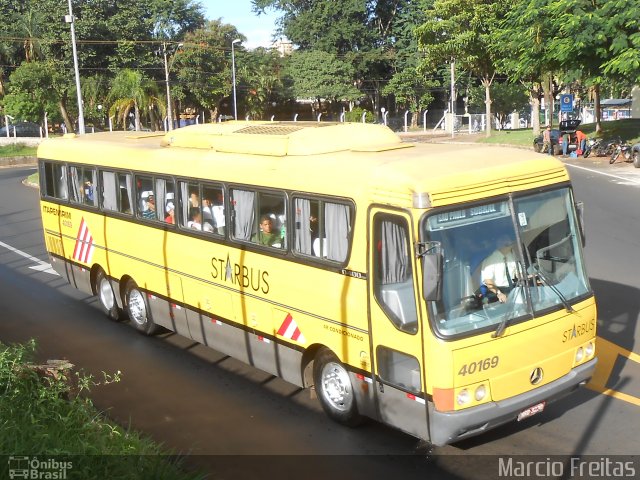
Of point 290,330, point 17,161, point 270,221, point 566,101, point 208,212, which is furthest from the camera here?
point 17,161

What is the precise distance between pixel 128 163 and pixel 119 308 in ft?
7.77

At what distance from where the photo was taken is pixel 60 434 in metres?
6.09

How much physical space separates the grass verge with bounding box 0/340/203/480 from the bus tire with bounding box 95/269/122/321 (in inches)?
174

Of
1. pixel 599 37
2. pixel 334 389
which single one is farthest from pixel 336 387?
pixel 599 37

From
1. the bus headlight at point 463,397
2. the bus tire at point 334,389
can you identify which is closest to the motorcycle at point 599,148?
the bus tire at point 334,389

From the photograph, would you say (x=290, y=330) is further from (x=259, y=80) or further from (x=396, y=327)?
(x=259, y=80)

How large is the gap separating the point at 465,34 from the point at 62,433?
4328cm

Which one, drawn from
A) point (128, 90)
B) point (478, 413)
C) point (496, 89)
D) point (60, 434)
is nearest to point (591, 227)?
point (478, 413)

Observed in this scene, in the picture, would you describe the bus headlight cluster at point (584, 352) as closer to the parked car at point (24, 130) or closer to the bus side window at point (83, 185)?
the bus side window at point (83, 185)

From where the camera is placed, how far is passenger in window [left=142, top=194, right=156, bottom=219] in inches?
408

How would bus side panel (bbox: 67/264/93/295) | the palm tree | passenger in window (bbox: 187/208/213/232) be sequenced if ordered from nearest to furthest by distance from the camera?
passenger in window (bbox: 187/208/213/232)
bus side panel (bbox: 67/264/93/295)
the palm tree

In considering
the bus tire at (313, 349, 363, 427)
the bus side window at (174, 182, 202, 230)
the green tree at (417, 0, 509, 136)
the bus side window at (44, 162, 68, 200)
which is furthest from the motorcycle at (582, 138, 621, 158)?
the bus tire at (313, 349, 363, 427)

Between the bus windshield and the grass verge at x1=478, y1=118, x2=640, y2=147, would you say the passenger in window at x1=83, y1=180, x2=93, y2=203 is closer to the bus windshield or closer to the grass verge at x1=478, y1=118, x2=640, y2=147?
the bus windshield

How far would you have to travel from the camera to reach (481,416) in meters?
6.27
